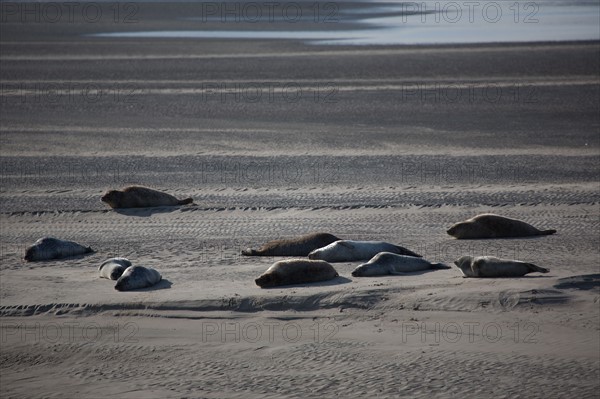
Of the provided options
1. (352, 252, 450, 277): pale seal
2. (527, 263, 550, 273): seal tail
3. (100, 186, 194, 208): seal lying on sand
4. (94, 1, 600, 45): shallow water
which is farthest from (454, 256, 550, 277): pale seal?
(94, 1, 600, 45): shallow water

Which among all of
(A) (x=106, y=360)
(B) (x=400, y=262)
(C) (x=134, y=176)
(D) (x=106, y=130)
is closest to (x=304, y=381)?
(A) (x=106, y=360)

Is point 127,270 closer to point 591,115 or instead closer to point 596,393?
point 596,393

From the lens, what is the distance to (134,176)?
1388 cm

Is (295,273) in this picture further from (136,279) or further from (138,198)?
(138,198)

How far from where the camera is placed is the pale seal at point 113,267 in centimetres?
849

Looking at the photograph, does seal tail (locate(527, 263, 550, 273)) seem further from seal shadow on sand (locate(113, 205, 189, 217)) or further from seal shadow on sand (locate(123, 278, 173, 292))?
seal shadow on sand (locate(113, 205, 189, 217))

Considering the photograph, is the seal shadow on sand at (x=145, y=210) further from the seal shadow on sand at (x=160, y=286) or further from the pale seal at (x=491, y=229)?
the pale seal at (x=491, y=229)

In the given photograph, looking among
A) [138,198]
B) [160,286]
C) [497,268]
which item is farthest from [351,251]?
[138,198]

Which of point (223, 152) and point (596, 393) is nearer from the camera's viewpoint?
point (596, 393)

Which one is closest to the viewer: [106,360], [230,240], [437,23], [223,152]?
[106,360]

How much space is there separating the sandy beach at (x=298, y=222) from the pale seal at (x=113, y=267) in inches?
6.2

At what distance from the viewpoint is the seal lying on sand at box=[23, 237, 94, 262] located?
931cm

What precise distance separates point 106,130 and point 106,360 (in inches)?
440

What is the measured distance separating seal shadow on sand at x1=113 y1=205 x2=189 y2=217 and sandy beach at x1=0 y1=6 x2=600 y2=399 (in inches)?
1.8
